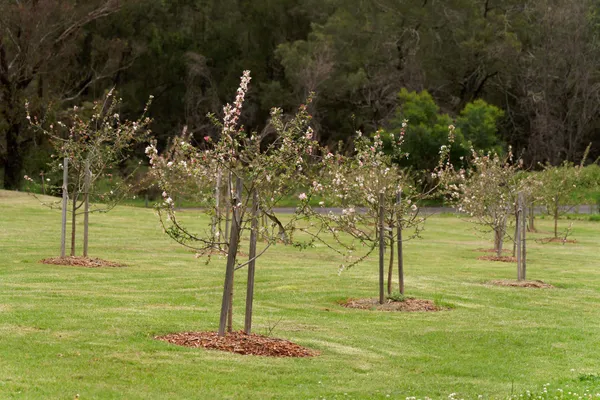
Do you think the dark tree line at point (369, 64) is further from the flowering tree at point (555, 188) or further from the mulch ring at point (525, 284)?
the mulch ring at point (525, 284)

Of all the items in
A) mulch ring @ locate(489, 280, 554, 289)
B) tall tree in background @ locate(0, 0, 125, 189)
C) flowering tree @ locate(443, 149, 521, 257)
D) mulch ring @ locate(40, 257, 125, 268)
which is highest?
tall tree in background @ locate(0, 0, 125, 189)

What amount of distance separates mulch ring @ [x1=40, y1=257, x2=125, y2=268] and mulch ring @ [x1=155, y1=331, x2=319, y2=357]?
8.87m

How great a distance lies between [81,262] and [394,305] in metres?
7.56

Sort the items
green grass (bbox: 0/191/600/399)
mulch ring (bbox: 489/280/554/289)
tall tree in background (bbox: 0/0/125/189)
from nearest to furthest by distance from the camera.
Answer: green grass (bbox: 0/191/600/399) → mulch ring (bbox: 489/280/554/289) → tall tree in background (bbox: 0/0/125/189)

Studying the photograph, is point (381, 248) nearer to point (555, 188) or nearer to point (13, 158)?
point (555, 188)

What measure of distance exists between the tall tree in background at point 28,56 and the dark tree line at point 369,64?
4.29 metres

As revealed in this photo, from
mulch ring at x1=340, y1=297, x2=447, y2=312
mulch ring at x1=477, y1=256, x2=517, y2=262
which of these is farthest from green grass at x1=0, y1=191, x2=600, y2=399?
mulch ring at x1=477, y1=256, x2=517, y2=262

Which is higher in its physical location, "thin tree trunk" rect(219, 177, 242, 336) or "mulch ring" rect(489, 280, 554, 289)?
"thin tree trunk" rect(219, 177, 242, 336)

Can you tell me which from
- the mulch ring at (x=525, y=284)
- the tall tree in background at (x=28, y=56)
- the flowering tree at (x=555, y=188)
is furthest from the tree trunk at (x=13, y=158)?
the mulch ring at (x=525, y=284)

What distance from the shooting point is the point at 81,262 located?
21.4 meters

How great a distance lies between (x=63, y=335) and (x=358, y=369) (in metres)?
3.84

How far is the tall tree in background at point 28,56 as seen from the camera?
49.8 meters

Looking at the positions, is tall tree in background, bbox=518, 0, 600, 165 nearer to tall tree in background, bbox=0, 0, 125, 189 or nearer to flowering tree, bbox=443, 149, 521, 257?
tall tree in background, bbox=0, 0, 125, 189

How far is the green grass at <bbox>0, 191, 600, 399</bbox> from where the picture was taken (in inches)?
416
